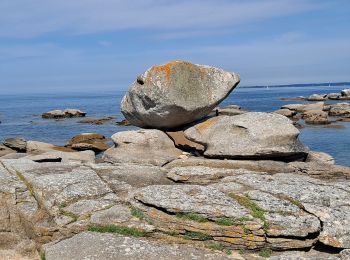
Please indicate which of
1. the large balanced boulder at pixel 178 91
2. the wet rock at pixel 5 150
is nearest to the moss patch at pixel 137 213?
the large balanced boulder at pixel 178 91

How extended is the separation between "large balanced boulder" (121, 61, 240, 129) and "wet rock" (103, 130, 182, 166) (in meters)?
1.03

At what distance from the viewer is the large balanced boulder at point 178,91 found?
19266 mm

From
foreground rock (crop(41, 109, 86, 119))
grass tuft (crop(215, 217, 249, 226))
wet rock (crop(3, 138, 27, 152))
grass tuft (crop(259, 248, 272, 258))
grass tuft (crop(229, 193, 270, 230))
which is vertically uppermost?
grass tuft (crop(229, 193, 270, 230))

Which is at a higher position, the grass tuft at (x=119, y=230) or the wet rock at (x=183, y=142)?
the wet rock at (x=183, y=142)

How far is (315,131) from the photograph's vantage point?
2119 inches

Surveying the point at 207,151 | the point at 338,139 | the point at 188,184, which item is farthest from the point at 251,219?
the point at 338,139

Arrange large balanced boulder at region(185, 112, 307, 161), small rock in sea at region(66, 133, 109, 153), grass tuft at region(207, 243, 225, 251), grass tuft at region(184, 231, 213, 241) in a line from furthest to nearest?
small rock in sea at region(66, 133, 109, 153) < large balanced boulder at region(185, 112, 307, 161) < grass tuft at region(184, 231, 213, 241) < grass tuft at region(207, 243, 225, 251)

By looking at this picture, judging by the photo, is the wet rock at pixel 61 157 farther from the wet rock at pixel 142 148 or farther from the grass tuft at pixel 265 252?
the grass tuft at pixel 265 252

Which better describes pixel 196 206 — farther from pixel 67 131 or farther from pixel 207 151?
pixel 67 131

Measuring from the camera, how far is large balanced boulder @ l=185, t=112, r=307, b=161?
A: 671 inches

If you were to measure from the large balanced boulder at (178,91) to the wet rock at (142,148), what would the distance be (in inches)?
40.6

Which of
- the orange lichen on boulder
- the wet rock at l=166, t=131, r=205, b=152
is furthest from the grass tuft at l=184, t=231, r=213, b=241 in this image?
the orange lichen on boulder

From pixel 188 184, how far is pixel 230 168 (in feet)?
8.93

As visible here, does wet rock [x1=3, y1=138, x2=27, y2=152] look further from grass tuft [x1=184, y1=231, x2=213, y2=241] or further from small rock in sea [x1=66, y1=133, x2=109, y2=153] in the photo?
grass tuft [x1=184, y1=231, x2=213, y2=241]
